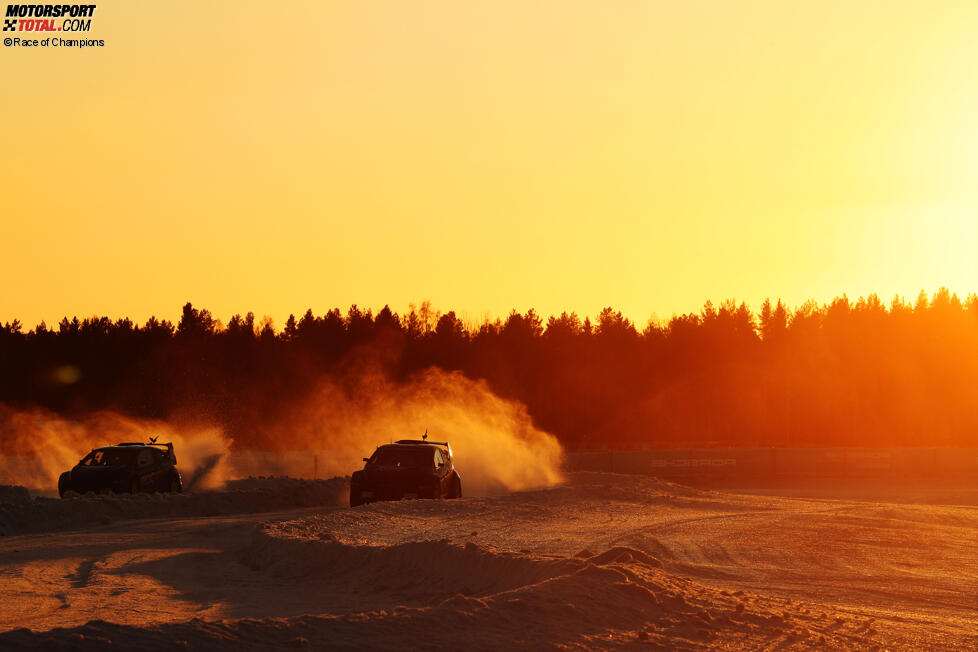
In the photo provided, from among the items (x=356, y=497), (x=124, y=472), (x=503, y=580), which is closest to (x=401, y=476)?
(x=356, y=497)

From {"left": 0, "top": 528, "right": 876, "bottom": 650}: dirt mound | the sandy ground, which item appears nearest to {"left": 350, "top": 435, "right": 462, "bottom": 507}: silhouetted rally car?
the sandy ground

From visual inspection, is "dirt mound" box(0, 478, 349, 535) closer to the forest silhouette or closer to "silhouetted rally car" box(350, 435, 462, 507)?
"silhouetted rally car" box(350, 435, 462, 507)

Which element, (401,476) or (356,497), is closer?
(401,476)

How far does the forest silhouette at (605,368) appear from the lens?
318 feet

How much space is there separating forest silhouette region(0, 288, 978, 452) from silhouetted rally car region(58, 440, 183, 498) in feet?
205

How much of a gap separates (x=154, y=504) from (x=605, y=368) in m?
89.2

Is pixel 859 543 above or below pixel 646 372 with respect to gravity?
below

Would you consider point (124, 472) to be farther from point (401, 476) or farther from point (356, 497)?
point (401, 476)

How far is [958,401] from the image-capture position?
366ft

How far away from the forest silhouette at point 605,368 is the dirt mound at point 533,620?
3153 inches

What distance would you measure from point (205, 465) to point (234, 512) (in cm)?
1661

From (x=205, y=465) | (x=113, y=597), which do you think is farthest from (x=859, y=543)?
(x=205, y=465)

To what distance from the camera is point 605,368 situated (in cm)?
11306

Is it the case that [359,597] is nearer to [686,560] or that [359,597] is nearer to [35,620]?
[35,620]
